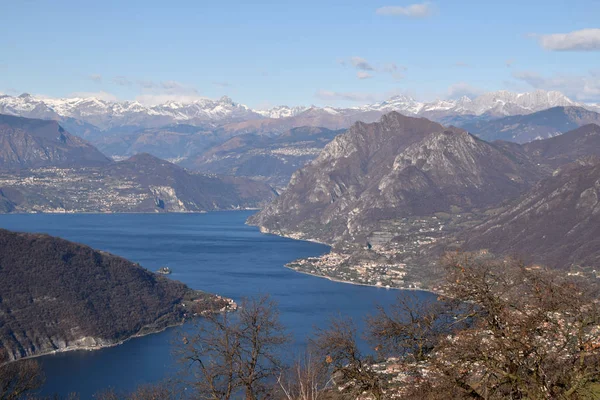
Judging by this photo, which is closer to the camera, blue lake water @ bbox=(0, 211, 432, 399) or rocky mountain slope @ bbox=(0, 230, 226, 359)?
blue lake water @ bbox=(0, 211, 432, 399)

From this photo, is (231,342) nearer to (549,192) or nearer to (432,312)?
(432,312)

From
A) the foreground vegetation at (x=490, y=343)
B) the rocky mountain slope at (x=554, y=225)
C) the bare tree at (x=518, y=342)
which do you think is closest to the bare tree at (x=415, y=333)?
the foreground vegetation at (x=490, y=343)

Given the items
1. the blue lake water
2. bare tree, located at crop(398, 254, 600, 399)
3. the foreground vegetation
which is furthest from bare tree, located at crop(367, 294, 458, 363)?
the blue lake water

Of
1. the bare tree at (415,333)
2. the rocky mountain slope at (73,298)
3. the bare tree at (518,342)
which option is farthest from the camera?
the rocky mountain slope at (73,298)

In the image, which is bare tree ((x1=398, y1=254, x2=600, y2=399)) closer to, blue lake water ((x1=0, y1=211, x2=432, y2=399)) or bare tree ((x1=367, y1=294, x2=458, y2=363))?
bare tree ((x1=367, y1=294, x2=458, y2=363))

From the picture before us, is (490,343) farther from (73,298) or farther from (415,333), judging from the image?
(73,298)

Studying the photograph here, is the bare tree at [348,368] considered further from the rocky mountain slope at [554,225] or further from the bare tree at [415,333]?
the rocky mountain slope at [554,225]
